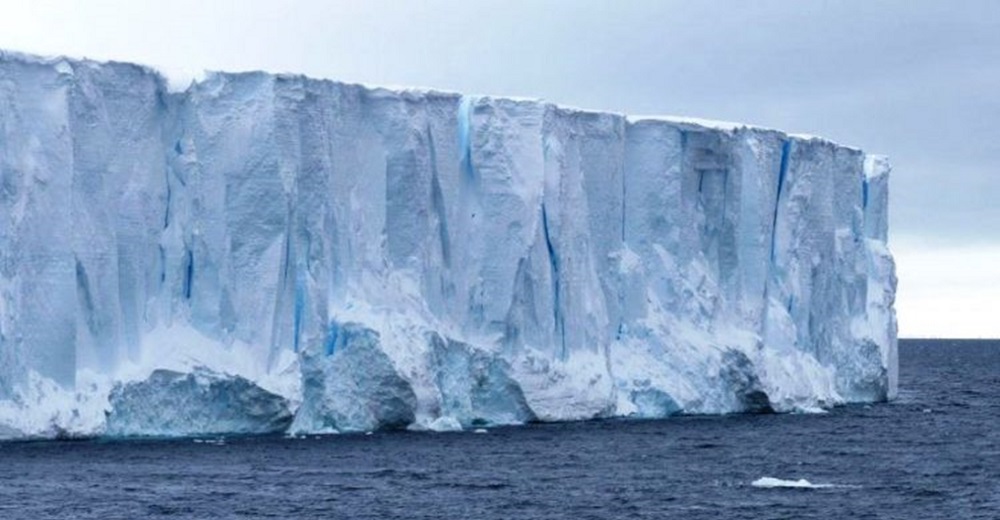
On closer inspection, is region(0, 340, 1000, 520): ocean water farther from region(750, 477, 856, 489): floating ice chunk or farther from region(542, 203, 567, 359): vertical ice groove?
region(542, 203, 567, 359): vertical ice groove

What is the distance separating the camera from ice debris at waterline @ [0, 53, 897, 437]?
20.8 metres

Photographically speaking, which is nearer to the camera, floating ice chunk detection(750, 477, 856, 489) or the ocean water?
the ocean water

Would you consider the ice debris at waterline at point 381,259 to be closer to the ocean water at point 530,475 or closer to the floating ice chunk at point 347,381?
the floating ice chunk at point 347,381

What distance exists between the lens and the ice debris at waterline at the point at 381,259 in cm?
2084

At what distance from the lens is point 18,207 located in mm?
20547

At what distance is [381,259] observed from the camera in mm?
23594

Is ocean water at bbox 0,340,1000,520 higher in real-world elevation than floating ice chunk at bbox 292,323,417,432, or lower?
lower

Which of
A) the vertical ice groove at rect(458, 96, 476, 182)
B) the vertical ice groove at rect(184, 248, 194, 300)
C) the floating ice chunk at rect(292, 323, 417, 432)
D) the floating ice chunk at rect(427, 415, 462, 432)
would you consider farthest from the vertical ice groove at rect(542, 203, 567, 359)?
the vertical ice groove at rect(184, 248, 194, 300)

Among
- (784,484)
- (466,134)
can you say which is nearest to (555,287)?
(466,134)

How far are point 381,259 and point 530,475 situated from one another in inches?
167

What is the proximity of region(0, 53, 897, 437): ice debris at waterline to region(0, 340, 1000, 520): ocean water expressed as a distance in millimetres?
588

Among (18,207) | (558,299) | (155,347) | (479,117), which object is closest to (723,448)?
(558,299)

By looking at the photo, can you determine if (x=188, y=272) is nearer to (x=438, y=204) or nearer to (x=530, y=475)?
(x=438, y=204)

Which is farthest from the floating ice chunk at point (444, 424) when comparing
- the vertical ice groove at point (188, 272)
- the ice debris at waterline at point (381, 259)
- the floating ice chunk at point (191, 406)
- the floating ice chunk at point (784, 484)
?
the floating ice chunk at point (784, 484)
